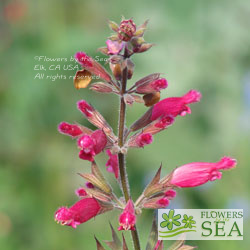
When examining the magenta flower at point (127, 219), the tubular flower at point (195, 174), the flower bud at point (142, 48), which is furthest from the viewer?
the tubular flower at point (195, 174)

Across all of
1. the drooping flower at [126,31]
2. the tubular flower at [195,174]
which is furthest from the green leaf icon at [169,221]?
the drooping flower at [126,31]

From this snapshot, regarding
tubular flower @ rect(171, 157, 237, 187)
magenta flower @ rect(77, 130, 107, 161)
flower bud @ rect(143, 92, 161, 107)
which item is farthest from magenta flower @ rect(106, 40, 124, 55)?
tubular flower @ rect(171, 157, 237, 187)

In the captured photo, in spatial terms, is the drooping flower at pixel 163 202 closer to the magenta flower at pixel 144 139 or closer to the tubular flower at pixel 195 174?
the tubular flower at pixel 195 174

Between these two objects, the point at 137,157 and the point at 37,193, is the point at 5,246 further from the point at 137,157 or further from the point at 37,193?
the point at 137,157

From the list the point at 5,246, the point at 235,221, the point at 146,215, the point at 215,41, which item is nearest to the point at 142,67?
the point at 215,41

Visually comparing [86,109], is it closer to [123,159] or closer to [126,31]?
[123,159]
